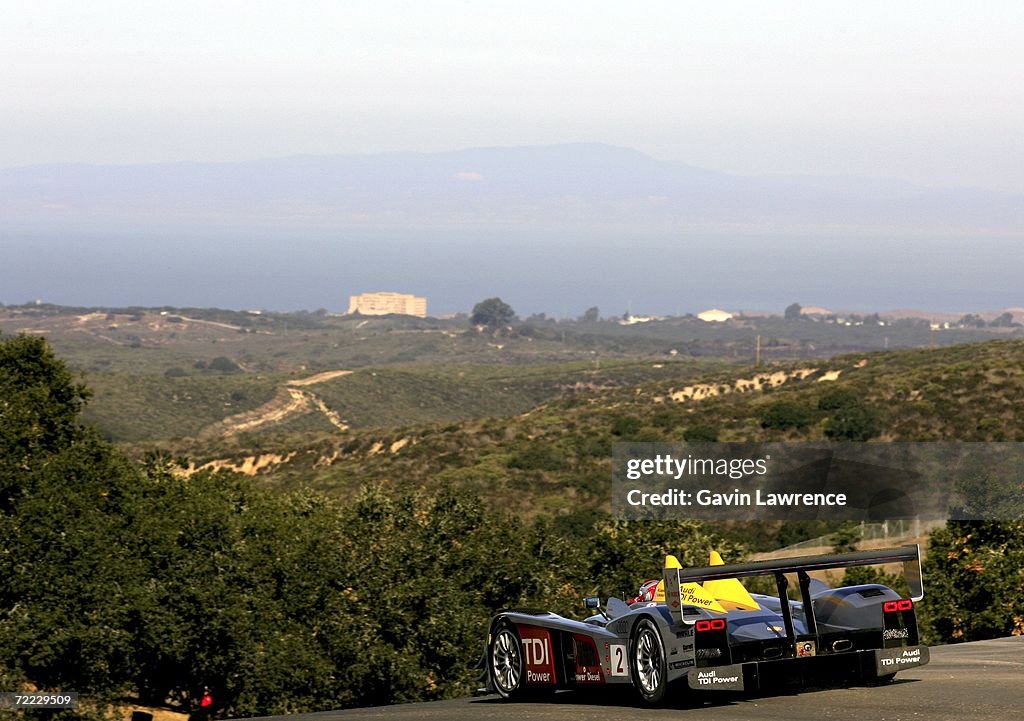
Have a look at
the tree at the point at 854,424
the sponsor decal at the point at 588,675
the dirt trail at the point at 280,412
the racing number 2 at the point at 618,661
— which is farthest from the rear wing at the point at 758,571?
the dirt trail at the point at 280,412

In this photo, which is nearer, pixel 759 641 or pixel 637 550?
pixel 759 641

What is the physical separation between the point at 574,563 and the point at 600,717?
25139 mm

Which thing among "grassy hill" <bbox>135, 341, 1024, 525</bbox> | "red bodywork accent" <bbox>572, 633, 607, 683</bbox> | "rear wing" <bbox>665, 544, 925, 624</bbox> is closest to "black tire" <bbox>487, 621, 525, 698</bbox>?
"red bodywork accent" <bbox>572, 633, 607, 683</bbox>

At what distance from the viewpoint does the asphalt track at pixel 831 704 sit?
1336 cm

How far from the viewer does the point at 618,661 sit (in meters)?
15.0

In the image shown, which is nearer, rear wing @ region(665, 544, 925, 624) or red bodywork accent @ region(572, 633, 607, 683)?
rear wing @ region(665, 544, 925, 624)

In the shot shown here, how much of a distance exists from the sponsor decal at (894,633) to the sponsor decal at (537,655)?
393 centimetres

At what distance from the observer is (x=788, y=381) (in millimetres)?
119062

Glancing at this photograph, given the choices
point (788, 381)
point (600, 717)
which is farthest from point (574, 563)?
point (788, 381)

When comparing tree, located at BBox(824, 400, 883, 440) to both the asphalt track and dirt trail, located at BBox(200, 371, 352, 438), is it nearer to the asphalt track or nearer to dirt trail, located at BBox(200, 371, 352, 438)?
the asphalt track

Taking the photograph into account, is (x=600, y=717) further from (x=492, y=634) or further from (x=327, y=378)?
(x=327, y=378)

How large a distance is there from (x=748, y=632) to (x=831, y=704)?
3.69ft

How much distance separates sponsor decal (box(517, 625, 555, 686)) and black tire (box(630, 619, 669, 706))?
5.64 ft

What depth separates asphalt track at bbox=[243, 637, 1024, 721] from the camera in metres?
13.4
